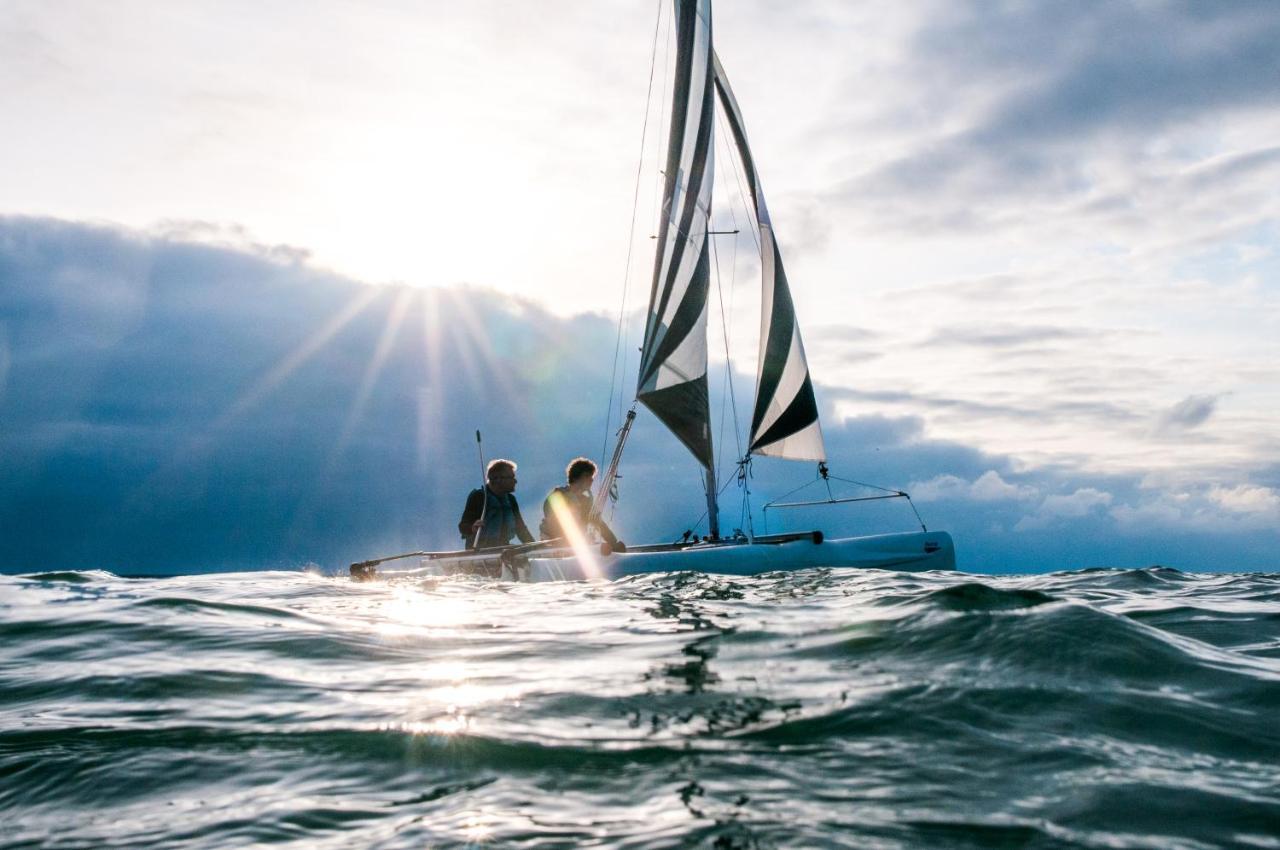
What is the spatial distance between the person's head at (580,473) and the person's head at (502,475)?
84cm

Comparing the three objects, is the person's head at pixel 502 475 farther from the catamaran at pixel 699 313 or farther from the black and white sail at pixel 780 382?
the black and white sail at pixel 780 382

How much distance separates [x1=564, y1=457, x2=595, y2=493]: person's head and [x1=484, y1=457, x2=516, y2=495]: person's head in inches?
33.0

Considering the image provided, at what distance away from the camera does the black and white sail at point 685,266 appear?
1814 cm

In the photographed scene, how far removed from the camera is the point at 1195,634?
18.4ft

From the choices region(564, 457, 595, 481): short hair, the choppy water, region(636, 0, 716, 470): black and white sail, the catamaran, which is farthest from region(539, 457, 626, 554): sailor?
the choppy water

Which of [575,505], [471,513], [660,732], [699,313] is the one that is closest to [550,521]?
[575,505]

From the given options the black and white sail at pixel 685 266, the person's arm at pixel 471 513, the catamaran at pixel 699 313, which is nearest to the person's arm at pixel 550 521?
the person's arm at pixel 471 513

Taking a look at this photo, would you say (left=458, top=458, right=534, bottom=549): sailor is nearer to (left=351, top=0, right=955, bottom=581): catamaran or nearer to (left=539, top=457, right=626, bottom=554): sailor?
(left=539, top=457, right=626, bottom=554): sailor

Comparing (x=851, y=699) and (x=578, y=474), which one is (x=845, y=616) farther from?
(x=578, y=474)

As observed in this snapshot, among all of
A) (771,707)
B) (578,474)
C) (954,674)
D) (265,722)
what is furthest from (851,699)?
(578,474)

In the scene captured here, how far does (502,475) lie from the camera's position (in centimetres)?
1281

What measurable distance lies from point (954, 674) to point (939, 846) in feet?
5.92

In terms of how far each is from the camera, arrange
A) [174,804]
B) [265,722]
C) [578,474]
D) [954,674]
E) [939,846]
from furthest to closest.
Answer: [578,474]
[954,674]
[265,722]
[174,804]
[939,846]

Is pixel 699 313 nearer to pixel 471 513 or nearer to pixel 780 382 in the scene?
pixel 780 382
